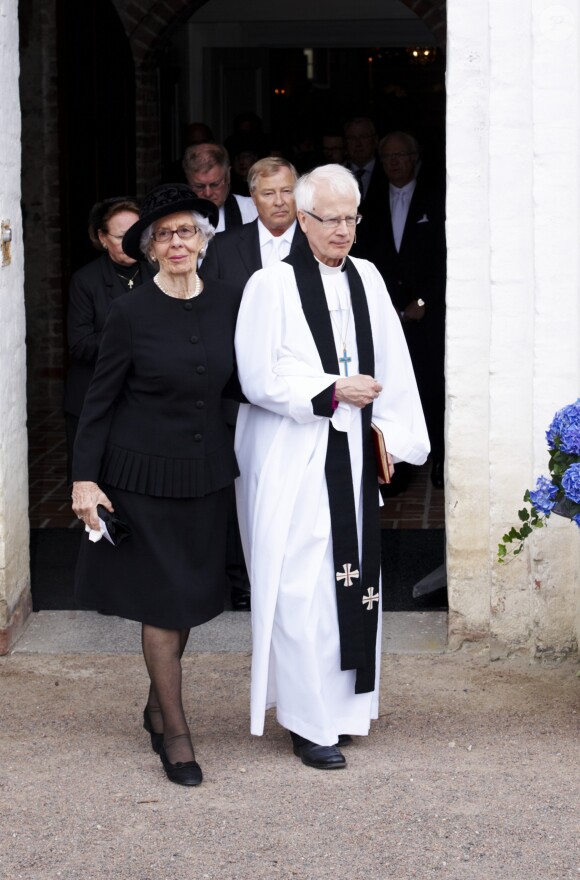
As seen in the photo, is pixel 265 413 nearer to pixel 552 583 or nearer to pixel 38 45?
pixel 552 583

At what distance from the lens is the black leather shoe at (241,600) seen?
654cm

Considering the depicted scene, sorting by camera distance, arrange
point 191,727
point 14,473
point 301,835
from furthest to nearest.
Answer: point 14,473
point 191,727
point 301,835

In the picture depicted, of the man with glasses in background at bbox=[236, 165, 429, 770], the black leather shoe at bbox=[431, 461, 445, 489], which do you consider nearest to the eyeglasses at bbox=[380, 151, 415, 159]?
the black leather shoe at bbox=[431, 461, 445, 489]

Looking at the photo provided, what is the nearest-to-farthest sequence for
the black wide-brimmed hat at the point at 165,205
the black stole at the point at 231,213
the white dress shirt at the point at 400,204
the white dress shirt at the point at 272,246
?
the black wide-brimmed hat at the point at 165,205 < the white dress shirt at the point at 272,246 < the black stole at the point at 231,213 < the white dress shirt at the point at 400,204

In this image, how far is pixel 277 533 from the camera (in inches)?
191

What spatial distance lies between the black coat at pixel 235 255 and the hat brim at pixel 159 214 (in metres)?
1.33

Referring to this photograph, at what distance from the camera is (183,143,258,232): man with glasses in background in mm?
6875

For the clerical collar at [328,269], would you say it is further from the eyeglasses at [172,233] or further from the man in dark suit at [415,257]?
the man in dark suit at [415,257]

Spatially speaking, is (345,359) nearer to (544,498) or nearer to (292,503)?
(292,503)

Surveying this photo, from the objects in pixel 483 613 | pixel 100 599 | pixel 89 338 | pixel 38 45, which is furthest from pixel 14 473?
pixel 38 45

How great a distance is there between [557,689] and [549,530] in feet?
1.89

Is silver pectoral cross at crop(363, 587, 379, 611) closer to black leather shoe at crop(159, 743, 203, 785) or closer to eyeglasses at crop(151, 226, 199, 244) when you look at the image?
black leather shoe at crop(159, 743, 203, 785)

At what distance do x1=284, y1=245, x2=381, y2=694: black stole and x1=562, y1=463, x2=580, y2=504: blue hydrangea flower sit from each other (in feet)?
2.11

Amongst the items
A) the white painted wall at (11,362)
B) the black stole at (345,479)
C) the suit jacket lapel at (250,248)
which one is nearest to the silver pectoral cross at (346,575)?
the black stole at (345,479)
